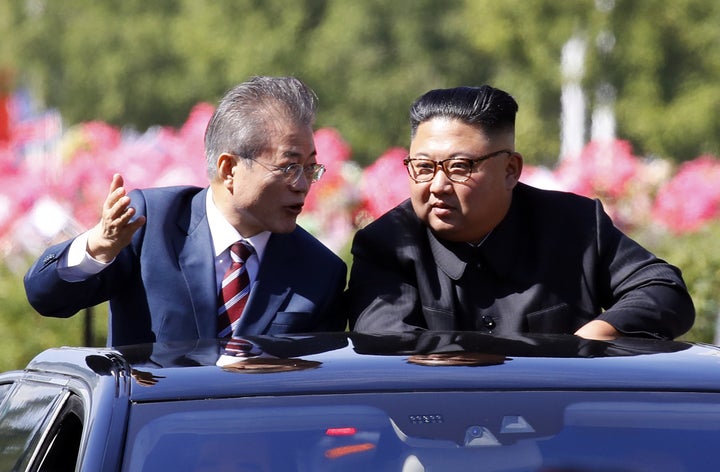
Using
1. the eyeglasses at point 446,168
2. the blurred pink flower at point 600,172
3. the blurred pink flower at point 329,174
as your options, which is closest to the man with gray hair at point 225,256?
the eyeglasses at point 446,168

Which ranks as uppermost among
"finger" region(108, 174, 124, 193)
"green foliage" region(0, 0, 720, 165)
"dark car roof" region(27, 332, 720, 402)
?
"green foliage" region(0, 0, 720, 165)

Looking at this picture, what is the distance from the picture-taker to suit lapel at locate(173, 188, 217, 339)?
458cm

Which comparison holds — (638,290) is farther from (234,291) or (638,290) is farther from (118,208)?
(118,208)

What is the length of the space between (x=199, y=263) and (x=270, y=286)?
0.21 meters

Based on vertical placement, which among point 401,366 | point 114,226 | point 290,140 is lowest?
point 401,366

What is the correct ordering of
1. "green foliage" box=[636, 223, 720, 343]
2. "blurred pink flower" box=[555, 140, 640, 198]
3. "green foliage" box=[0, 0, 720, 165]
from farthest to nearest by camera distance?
"green foliage" box=[0, 0, 720, 165] < "blurred pink flower" box=[555, 140, 640, 198] < "green foliage" box=[636, 223, 720, 343]

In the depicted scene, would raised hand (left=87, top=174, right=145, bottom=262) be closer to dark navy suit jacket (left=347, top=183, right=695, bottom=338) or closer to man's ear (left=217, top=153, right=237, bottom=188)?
man's ear (left=217, top=153, right=237, bottom=188)

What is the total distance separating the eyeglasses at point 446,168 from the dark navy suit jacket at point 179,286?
1.68ft

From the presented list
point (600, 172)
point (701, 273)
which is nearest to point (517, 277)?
point (701, 273)

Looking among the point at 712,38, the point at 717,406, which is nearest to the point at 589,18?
the point at 712,38

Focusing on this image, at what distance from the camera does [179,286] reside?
181 inches

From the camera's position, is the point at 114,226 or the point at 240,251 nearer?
the point at 114,226

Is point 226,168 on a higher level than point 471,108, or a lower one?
lower

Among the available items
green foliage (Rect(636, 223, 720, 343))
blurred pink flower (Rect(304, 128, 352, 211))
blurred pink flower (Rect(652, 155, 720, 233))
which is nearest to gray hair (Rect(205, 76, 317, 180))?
green foliage (Rect(636, 223, 720, 343))
